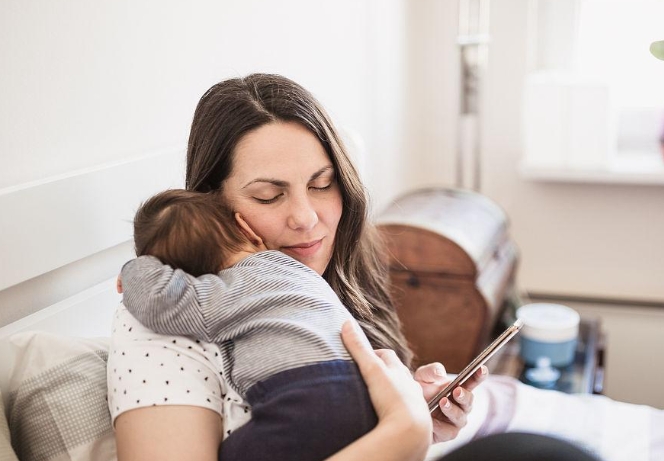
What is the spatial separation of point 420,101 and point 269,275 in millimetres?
2046

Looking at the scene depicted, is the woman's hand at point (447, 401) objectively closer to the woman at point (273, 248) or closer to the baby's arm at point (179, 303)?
the woman at point (273, 248)

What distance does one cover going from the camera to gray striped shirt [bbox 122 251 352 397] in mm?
864

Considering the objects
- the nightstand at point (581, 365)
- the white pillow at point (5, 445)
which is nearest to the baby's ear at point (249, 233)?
the white pillow at point (5, 445)

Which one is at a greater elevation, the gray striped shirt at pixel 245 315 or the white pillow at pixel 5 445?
the gray striped shirt at pixel 245 315

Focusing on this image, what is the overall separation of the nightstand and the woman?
70 centimetres

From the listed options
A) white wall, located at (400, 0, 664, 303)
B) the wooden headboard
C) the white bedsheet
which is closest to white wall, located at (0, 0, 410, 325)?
the wooden headboard

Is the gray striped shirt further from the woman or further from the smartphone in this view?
the smartphone

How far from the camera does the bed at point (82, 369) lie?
3.26ft

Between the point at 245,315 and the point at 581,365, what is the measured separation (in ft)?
4.80

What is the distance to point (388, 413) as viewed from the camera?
849 millimetres

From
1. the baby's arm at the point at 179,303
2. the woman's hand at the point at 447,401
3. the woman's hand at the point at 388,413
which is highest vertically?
the baby's arm at the point at 179,303

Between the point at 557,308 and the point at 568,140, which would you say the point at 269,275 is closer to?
the point at 557,308

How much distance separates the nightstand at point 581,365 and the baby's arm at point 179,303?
1316mm

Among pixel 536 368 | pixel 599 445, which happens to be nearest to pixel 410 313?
pixel 536 368
